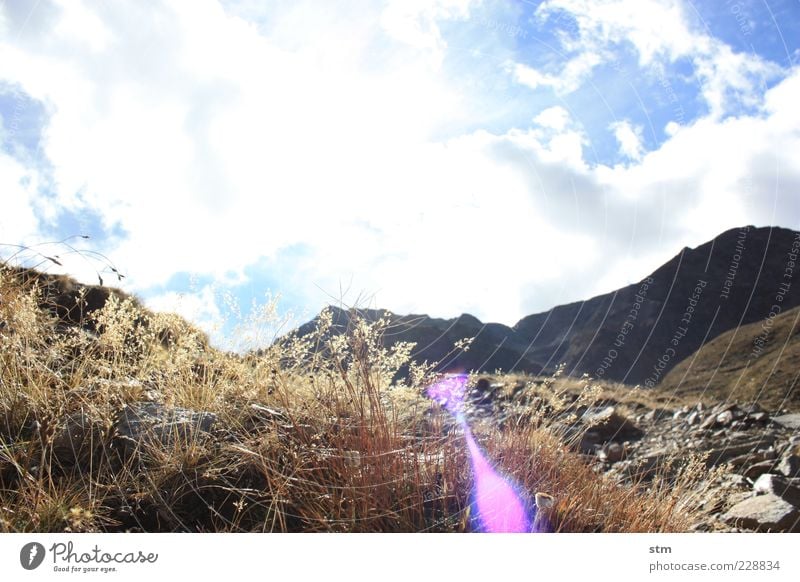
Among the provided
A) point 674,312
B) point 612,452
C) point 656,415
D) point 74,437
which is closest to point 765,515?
point 612,452

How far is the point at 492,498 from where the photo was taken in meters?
2.30

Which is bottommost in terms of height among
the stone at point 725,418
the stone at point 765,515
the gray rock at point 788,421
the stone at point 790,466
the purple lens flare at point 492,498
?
the stone at point 790,466

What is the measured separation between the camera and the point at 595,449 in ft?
21.3

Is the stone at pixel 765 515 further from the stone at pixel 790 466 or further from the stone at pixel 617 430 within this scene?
the stone at pixel 617 430

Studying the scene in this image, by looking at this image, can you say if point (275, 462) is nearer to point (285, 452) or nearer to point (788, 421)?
point (285, 452)

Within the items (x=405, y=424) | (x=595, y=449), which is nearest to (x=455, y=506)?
(x=405, y=424)

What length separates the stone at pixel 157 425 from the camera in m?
2.55

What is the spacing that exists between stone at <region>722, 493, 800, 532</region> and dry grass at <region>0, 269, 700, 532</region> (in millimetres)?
648

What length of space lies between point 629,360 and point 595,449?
41896 millimetres

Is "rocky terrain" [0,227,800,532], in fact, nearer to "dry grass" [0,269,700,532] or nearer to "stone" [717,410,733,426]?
"dry grass" [0,269,700,532]

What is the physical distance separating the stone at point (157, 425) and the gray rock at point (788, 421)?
21.7 feet

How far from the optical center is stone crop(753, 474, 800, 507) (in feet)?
12.2

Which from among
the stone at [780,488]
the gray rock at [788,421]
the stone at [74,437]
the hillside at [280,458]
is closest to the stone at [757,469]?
the stone at [780,488]

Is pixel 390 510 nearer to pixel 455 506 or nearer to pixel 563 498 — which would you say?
pixel 455 506
